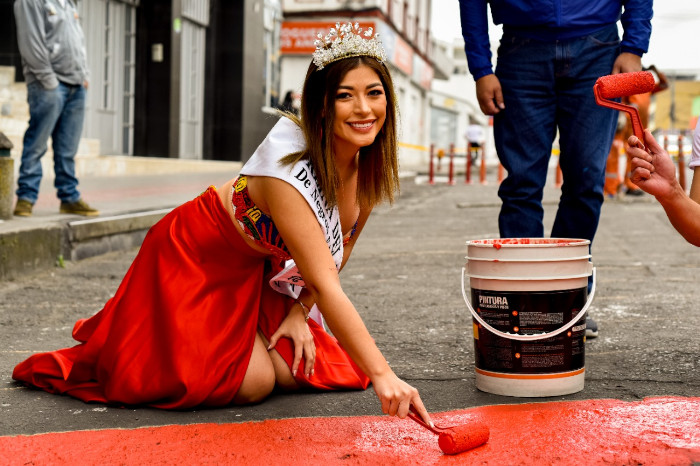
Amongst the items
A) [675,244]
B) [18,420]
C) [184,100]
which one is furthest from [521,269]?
[184,100]

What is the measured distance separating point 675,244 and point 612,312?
3042mm

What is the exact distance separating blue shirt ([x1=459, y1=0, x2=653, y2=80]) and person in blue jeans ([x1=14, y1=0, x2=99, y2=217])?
3.55 metres

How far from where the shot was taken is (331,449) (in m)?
2.27

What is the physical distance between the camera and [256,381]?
2.75 metres

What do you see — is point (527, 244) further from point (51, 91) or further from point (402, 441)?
point (51, 91)

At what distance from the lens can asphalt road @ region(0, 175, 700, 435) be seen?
8.80ft

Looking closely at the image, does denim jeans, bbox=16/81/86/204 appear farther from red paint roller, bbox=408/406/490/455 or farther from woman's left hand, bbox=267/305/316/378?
red paint roller, bbox=408/406/490/455

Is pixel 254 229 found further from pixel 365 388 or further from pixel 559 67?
pixel 559 67

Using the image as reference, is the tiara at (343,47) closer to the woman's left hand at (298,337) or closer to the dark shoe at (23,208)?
the woman's left hand at (298,337)

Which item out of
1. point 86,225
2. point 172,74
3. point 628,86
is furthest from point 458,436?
point 172,74

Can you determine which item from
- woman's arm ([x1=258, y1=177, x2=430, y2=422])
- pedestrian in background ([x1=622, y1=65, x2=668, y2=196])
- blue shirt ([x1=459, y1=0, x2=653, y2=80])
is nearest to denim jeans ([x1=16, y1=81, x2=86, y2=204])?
blue shirt ([x1=459, y1=0, x2=653, y2=80])

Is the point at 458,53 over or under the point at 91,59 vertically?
over

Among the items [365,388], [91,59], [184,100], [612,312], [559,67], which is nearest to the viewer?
[365,388]

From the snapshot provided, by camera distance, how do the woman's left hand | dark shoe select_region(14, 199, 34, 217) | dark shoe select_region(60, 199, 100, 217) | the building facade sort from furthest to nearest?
the building facade
dark shoe select_region(60, 199, 100, 217)
dark shoe select_region(14, 199, 34, 217)
the woman's left hand
